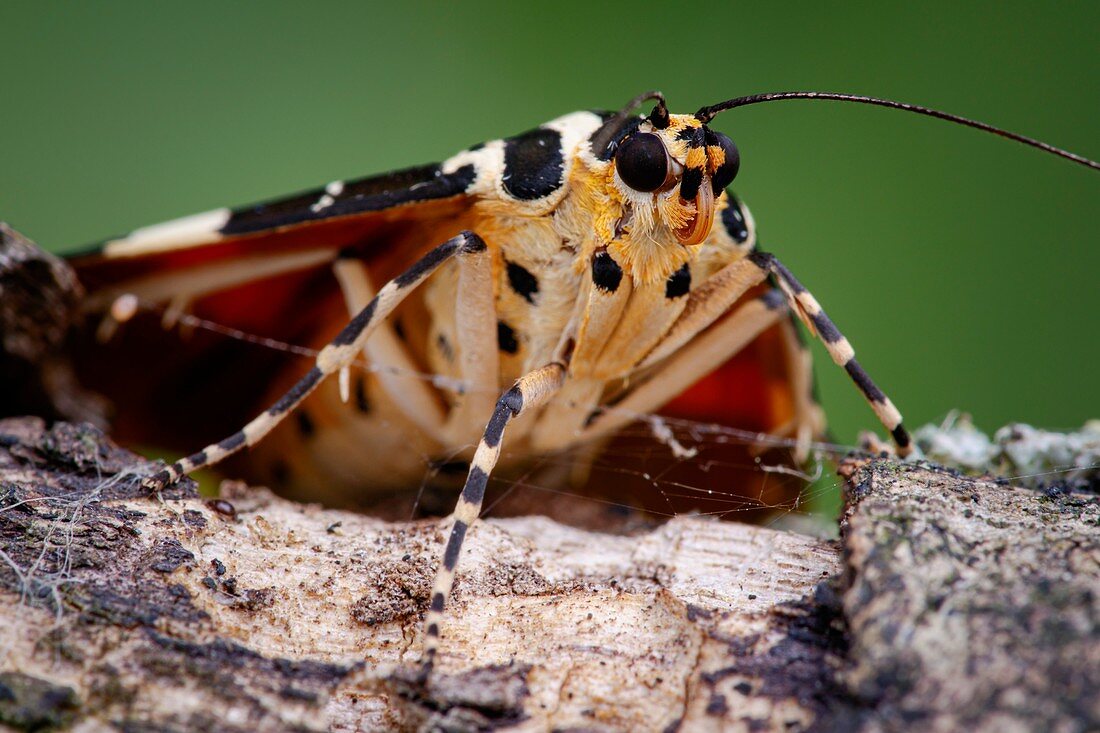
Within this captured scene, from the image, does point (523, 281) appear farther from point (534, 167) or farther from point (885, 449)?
point (885, 449)

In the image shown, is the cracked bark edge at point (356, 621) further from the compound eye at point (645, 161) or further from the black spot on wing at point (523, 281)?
the compound eye at point (645, 161)

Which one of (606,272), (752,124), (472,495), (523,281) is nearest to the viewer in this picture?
(472,495)

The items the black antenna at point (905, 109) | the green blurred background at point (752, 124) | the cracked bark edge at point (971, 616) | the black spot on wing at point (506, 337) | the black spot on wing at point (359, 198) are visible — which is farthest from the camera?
the green blurred background at point (752, 124)

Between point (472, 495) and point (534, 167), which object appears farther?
point (534, 167)

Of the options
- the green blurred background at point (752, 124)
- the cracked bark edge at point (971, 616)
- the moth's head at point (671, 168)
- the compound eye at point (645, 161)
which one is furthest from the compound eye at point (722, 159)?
the green blurred background at point (752, 124)

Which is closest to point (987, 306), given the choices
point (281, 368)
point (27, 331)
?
point (281, 368)

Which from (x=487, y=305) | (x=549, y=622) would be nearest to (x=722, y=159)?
(x=487, y=305)

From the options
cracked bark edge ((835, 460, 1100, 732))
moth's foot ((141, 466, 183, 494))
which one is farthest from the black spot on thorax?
moth's foot ((141, 466, 183, 494))
